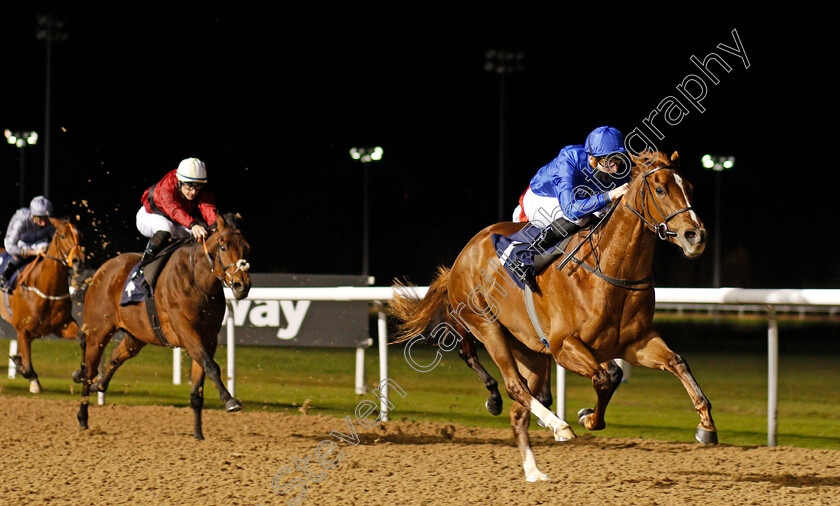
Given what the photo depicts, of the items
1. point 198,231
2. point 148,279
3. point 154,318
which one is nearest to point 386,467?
point 198,231

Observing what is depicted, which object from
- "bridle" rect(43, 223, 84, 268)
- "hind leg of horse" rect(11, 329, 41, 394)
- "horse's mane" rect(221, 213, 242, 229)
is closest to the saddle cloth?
"horse's mane" rect(221, 213, 242, 229)

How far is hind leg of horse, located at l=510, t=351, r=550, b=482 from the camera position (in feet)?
13.3

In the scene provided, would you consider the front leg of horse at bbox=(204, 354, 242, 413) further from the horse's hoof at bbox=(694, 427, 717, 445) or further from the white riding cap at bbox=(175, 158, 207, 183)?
the horse's hoof at bbox=(694, 427, 717, 445)

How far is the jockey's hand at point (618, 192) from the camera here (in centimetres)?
378

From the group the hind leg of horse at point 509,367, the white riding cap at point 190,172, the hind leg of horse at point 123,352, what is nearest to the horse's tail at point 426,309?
the hind leg of horse at point 509,367

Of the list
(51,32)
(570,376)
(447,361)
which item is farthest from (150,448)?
(51,32)

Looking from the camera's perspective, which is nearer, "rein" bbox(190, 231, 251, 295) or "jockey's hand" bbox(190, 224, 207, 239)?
"rein" bbox(190, 231, 251, 295)

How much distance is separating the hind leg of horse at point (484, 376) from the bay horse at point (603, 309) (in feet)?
0.66

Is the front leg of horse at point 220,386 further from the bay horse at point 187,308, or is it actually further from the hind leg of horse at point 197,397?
the hind leg of horse at point 197,397

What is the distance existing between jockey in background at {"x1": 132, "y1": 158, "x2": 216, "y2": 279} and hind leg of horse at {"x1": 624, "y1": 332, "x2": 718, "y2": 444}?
8.79ft

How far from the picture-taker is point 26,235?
316 inches

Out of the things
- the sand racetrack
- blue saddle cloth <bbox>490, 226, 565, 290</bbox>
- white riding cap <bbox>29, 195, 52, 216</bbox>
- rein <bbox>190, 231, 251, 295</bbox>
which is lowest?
the sand racetrack

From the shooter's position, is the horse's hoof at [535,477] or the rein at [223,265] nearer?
the horse's hoof at [535,477]

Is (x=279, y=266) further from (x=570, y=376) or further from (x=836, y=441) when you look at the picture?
(x=836, y=441)
